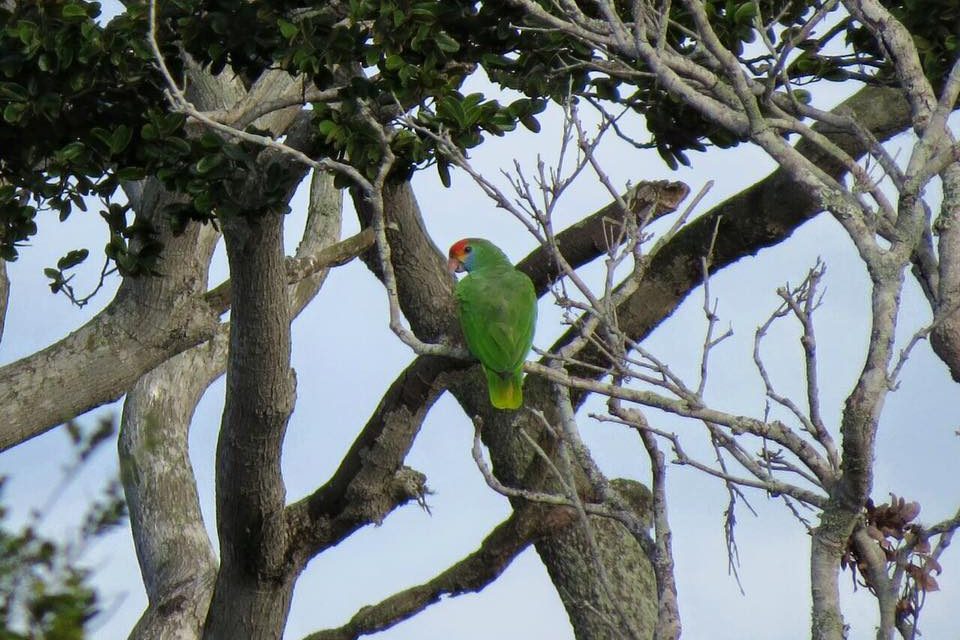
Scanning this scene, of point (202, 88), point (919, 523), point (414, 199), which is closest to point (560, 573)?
point (414, 199)

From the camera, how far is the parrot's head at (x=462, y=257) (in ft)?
22.3

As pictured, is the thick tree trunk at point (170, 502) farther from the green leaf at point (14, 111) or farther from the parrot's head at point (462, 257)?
the green leaf at point (14, 111)

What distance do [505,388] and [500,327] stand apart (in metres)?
0.30

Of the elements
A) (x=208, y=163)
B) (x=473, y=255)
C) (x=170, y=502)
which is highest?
(x=473, y=255)

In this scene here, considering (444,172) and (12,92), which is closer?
(12,92)

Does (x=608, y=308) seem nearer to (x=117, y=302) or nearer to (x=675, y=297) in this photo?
(x=675, y=297)

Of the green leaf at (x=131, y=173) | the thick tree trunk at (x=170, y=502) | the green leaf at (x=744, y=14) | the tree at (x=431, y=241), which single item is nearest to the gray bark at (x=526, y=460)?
the tree at (x=431, y=241)

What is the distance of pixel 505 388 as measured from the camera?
564 cm

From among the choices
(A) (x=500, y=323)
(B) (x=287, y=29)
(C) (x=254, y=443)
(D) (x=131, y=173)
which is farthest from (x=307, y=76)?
(C) (x=254, y=443)

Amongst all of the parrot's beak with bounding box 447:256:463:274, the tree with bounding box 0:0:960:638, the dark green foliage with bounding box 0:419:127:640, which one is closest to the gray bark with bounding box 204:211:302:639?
the tree with bounding box 0:0:960:638

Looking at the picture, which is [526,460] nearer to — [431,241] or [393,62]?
[431,241]

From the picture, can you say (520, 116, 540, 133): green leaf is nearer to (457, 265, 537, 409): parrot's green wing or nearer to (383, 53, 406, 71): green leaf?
(383, 53, 406, 71): green leaf

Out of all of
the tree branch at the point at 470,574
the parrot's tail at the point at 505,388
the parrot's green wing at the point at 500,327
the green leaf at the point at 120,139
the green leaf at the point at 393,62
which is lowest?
the tree branch at the point at 470,574

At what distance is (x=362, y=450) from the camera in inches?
254
